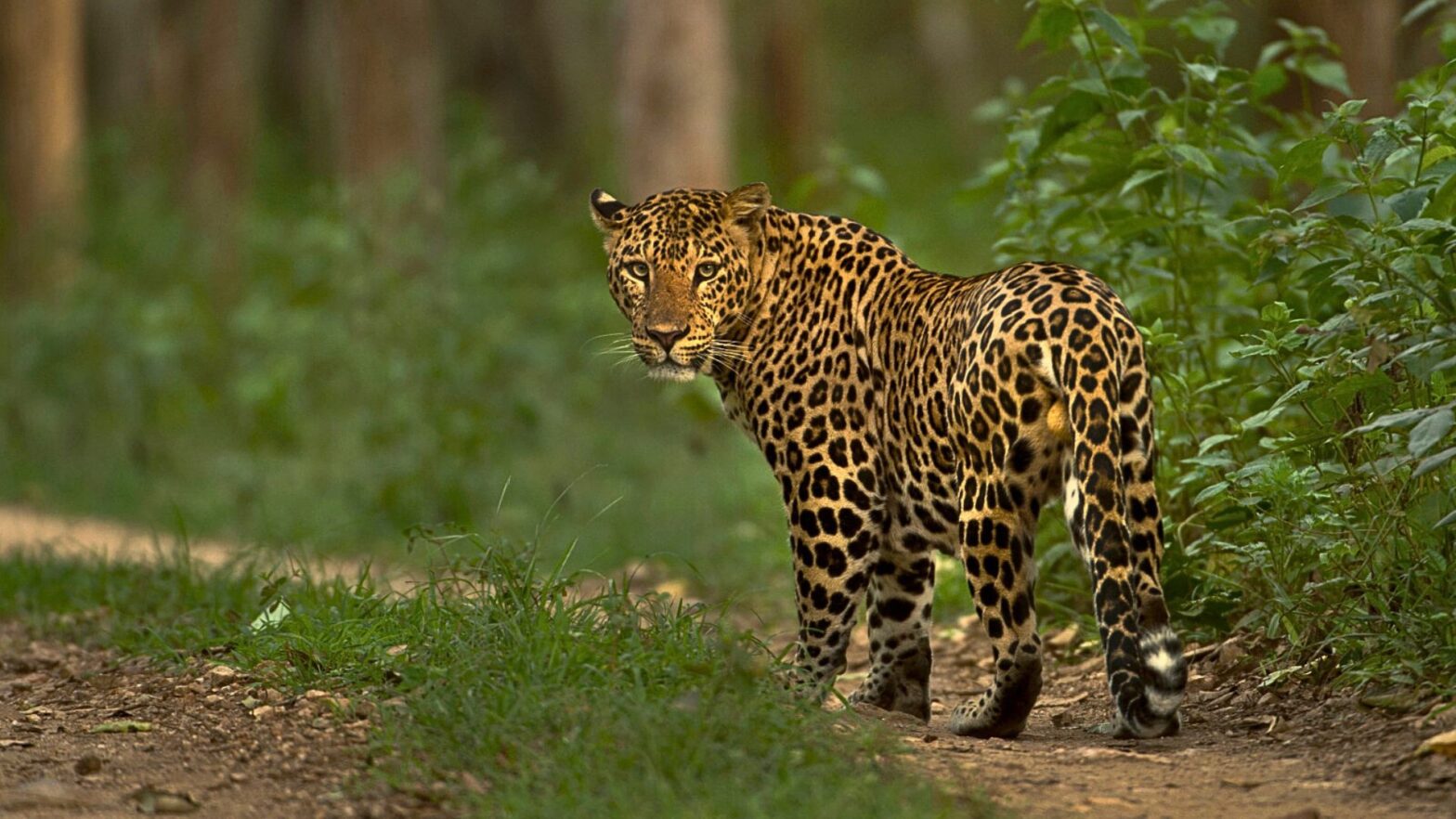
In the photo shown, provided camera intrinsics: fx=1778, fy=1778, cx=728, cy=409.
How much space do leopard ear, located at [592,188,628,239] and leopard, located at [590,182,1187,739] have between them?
1 centimetres

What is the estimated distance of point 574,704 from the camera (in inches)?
190

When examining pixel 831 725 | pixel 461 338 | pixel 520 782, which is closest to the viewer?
pixel 520 782

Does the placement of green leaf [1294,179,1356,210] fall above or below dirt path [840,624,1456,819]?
above

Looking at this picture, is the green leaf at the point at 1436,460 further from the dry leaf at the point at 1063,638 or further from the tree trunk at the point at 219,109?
the tree trunk at the point at 219,109

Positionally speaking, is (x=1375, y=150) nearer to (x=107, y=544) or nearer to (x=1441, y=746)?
(x=1441, y=746)

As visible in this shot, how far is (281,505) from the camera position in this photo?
11.3m

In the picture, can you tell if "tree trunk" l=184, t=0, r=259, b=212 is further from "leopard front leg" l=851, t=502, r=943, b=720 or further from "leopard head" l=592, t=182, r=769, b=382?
"leopard front leg" l=851, t=502, r=943, b=720

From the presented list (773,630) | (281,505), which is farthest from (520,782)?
(281,505)

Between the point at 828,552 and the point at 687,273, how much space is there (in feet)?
3.50

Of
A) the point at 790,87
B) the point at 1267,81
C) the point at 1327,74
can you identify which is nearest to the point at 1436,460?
the point at 1267,81

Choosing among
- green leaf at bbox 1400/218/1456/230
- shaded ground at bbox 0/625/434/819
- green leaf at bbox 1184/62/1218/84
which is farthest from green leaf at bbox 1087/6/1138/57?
shaded ground at bbox 0/625/434/819

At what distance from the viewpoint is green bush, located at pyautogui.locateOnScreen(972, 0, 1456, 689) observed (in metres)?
5.26

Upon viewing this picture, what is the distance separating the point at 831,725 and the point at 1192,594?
189 centimetres

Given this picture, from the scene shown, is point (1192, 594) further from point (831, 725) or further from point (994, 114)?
point (994, 114)
